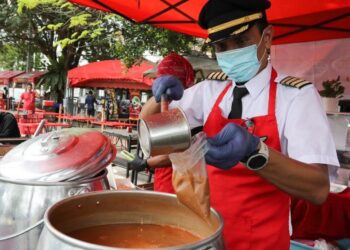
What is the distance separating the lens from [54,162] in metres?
1.12

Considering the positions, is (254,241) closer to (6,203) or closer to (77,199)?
(77,199)

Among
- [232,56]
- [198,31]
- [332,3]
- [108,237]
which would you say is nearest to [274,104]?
[232,56]

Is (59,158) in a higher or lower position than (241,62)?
lower

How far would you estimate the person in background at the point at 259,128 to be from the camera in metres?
1.12

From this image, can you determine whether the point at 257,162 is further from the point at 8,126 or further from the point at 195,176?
the point at 8,126

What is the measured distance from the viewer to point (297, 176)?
1.09 metres

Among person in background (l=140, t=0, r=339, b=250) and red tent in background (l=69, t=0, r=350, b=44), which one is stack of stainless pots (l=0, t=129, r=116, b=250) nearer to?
person in background (l=140, t=0, r=339, b=250)

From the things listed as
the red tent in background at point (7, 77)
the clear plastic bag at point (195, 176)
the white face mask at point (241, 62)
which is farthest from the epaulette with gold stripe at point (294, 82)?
the red tent in background at point (7, 77)

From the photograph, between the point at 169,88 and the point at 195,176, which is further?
the point at 169,88

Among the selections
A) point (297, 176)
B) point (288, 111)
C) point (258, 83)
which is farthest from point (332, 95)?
point (297, 176)

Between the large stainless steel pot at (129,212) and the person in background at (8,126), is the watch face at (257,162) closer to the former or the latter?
the large stainless steel pot at (129,212)

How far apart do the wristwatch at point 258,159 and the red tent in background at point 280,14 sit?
2142 mm

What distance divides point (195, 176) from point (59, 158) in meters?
0.43

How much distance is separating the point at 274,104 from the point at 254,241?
0.46 m
